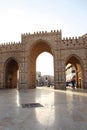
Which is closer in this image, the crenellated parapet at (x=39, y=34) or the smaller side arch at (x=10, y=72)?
the crenellated parapet at (x=39, y=34)

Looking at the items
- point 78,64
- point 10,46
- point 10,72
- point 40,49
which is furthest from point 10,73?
point 78,64

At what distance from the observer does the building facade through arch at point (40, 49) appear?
35.0 m

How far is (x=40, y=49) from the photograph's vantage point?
41.9 meters

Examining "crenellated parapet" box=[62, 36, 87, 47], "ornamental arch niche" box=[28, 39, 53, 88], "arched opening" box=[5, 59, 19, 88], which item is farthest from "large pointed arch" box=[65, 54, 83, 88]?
"arched opening" box=[5, 59, 19, 88]

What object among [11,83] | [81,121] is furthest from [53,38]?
[81,121]

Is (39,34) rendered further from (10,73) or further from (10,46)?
(10,73)

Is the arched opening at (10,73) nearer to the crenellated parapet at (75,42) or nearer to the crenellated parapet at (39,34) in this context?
the crenellated parapet at (39,34)

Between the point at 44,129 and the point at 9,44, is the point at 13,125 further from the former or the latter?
the point at 9,44

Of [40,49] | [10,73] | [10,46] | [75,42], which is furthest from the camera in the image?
[10,73]

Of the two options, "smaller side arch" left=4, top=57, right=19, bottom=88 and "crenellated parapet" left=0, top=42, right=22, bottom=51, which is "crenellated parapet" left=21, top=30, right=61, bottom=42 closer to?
"crenellated parapet" left=0, top=42, right=22, bottom=51

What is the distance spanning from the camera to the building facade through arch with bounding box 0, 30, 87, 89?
115 feet

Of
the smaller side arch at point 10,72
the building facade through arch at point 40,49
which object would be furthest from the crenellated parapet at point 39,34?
the smaller side arch at point 10,72

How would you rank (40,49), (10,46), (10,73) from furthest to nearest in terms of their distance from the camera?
(10,73) < (40,49) < (10,46)

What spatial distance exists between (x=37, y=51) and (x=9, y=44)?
7010 mm
